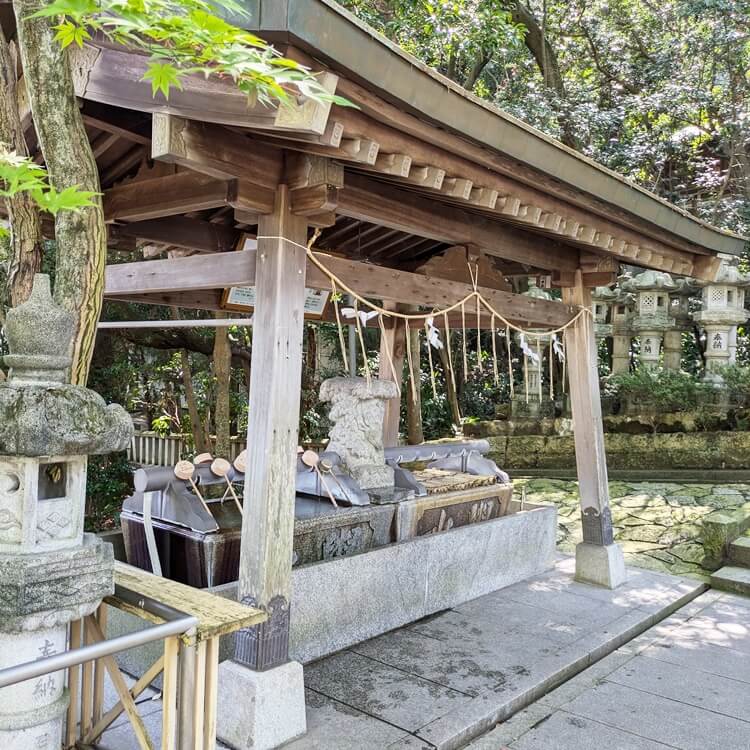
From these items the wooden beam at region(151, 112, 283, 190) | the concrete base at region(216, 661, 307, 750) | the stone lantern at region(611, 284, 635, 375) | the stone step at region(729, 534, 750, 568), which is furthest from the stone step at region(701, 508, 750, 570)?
the stone lantern at region(611, 284, 635, 375)

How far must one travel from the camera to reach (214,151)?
2.96 m

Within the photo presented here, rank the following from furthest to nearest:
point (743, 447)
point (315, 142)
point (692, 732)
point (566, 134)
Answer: point (566, 134)
point (743, 447)
point (692, 732)
point (315, 142)

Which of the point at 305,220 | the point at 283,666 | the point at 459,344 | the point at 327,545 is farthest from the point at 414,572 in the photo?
the point at 459,344

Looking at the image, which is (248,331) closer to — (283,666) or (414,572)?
(414,572)

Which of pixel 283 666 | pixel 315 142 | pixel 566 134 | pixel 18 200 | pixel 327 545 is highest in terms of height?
pixel 566 134

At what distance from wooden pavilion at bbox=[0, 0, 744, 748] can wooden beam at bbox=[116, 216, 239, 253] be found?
1 cm

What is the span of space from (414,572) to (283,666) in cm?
167

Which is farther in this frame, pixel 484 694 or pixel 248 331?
pixel 248 331

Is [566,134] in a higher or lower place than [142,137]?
higher

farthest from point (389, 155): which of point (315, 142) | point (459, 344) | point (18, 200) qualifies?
point (459, 344)

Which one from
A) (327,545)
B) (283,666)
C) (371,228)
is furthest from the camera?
(371,228)

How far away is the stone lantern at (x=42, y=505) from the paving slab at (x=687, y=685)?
3344 millimetres

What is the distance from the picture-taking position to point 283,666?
3305mm

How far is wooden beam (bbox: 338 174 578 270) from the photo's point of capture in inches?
153
